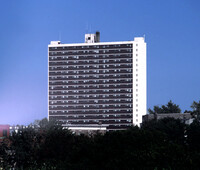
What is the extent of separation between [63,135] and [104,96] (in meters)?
134

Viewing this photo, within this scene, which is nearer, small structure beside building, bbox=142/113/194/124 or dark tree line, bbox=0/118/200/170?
dark tree line, bbox=0/118/200/170

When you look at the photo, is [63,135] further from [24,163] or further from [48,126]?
[24,163]

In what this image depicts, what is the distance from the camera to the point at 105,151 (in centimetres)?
4197

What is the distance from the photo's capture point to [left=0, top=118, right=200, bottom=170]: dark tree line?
3709 cm

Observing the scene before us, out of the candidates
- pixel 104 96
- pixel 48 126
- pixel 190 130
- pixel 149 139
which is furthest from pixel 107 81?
pixel 149 139

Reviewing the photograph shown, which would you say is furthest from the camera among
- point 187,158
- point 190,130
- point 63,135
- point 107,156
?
point 190,130

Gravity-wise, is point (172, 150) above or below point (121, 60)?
below

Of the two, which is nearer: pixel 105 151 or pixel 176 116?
pixel 105 151

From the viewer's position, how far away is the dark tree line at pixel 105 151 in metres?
37.1

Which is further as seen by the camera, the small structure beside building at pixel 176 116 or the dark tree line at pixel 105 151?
the small structure beside building at pixel 176 116

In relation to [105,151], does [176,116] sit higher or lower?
lower

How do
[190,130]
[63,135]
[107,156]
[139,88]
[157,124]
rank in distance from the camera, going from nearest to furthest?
[107,156]
[63,135]
[190,130]
[157,124]
[139,88]

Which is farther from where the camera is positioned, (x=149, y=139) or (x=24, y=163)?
(x=24, y=163)

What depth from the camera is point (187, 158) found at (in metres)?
35.6
